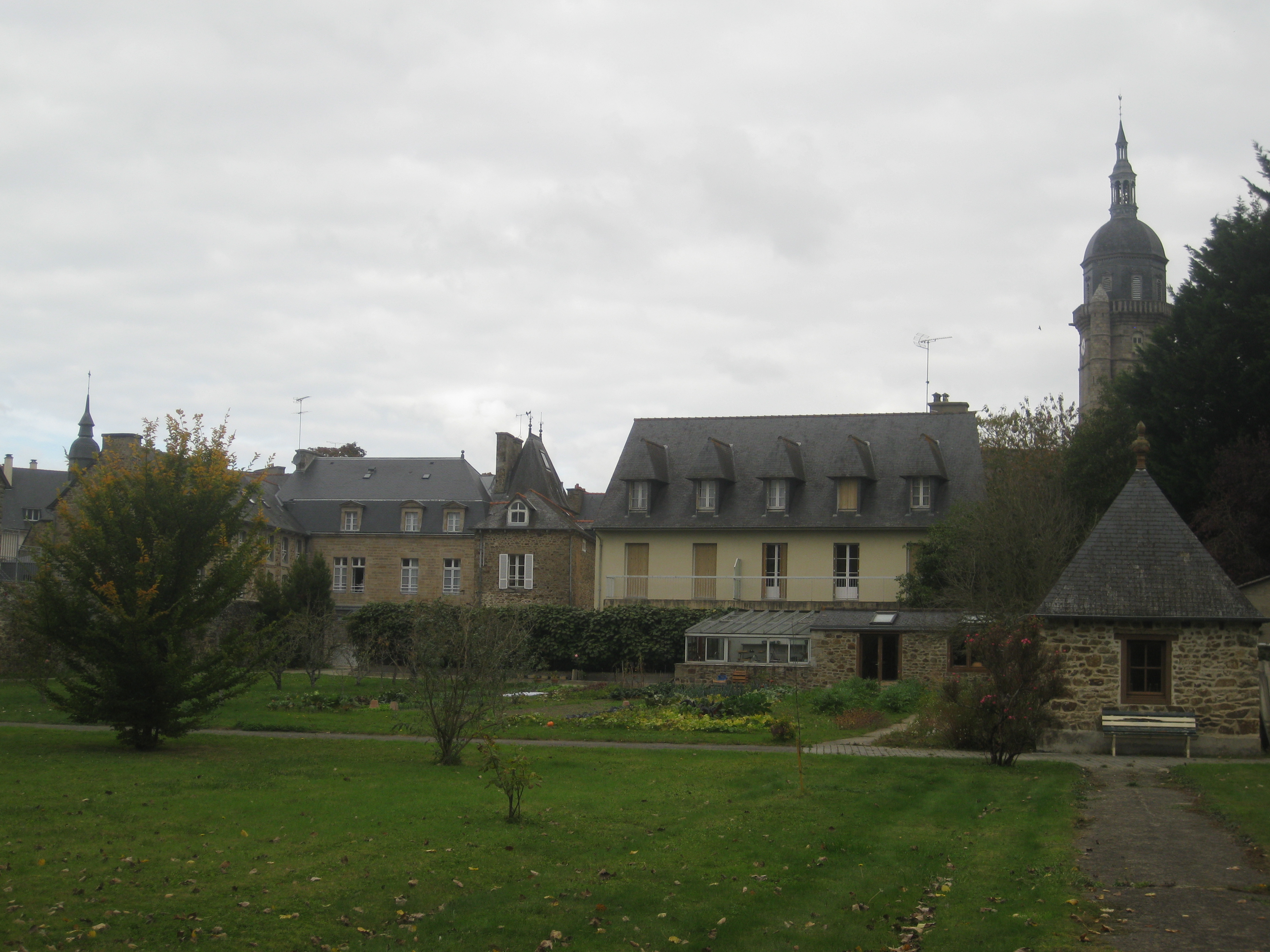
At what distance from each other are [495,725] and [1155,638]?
11.0m

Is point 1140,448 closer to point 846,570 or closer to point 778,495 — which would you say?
point 846,570

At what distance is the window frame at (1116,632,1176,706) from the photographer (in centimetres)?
1781

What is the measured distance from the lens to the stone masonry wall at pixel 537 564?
41125 millimetres

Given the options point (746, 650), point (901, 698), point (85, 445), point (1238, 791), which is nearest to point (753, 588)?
point (746, 650)

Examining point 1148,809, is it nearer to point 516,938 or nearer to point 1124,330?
point 516,938

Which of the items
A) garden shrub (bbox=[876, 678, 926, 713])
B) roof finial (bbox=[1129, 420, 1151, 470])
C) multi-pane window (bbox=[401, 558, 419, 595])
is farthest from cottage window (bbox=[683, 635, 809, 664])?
multi-pane window (bbox=[401, 558, 419, 595])

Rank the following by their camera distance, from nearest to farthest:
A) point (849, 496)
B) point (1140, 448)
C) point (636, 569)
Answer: point (1140, 448)
point (849, 496)
point (636, 569)

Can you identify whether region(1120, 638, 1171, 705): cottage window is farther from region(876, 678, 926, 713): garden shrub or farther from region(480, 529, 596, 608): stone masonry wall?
region(480, 529, 596, 608): stone masonry wall

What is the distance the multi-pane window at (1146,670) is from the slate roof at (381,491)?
33.7 m

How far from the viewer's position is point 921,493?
36875 mm

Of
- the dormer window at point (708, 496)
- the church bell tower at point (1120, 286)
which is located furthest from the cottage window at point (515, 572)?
the church bell tower at point (1120, 286)

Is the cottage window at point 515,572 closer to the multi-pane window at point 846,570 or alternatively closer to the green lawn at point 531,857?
the multi-pane window at point 846,570

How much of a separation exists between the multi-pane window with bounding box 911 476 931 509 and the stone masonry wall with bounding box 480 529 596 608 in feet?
40.7

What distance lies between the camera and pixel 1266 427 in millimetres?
28453
